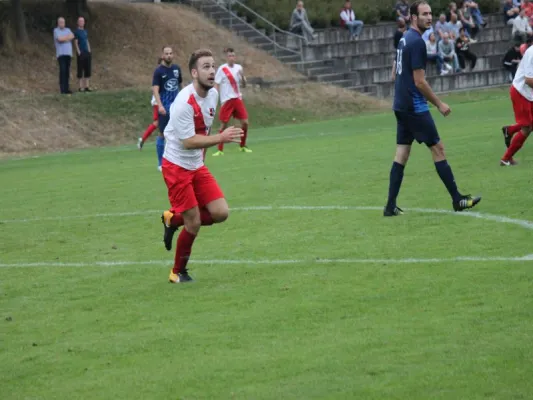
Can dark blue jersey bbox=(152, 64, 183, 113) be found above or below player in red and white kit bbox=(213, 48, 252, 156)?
above

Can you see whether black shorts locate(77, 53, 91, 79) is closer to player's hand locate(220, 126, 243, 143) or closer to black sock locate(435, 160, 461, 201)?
black sock locate(435, 160, 461, 201)

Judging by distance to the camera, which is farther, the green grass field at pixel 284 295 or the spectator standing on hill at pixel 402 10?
the spectator standing on hill at pixel 402 10

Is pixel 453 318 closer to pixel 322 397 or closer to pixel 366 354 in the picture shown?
pixel 366 354

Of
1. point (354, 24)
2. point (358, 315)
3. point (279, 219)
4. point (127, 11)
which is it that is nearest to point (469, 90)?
point (354, 24)

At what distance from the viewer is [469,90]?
1591 inches

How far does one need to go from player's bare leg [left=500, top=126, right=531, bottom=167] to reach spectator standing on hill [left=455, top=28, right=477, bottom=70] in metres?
24.8

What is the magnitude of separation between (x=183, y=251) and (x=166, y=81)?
10.4 metres

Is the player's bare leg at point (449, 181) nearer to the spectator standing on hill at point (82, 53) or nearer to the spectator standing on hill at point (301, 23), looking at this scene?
the spectator standing on hill at point (82, 53)

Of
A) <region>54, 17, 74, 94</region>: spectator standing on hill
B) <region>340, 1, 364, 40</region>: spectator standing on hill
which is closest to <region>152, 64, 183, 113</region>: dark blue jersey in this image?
<region>54, 17, 74, 94</region>: spectator standing on hill

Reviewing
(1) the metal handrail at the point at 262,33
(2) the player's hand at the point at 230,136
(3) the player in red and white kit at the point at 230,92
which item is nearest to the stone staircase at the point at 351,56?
(1) the metal handrail at the point at 262,33

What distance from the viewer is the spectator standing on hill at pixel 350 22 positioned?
4097cm

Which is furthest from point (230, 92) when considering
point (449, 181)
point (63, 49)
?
point (449, 181)

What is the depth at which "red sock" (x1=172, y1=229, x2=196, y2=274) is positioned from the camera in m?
10.0

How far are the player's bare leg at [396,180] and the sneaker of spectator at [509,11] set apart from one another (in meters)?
32.7
